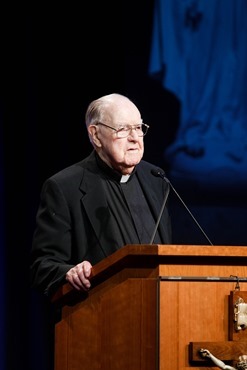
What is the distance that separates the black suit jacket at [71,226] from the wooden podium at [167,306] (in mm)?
381

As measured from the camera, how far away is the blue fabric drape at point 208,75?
489 cm

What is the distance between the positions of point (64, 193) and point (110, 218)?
0.64ft

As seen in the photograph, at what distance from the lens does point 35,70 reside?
15.5 feet

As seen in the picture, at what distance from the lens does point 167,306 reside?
2.38 m

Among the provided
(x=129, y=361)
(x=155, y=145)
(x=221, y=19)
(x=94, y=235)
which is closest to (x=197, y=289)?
(x=129, y=361)

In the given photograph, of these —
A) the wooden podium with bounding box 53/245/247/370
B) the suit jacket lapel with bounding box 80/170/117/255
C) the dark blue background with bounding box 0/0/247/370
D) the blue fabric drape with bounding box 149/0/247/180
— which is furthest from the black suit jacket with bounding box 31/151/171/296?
the blue fabric drape with bounding box 149/0/247/180

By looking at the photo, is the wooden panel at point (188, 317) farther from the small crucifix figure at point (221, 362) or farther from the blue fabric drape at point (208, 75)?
the blue fabric drape at point (208, 75)

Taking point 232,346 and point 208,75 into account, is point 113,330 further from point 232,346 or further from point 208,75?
point 208,75

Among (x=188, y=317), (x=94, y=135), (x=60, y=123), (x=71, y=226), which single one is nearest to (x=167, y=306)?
(x=188, y=317)

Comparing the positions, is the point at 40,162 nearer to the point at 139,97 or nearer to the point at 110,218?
the point at 139,97

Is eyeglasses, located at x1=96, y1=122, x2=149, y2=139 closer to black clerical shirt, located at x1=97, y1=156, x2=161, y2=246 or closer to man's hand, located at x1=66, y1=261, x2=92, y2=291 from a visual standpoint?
black clerical shirt, located at x1=97, y1=156, x2=161, y2=246

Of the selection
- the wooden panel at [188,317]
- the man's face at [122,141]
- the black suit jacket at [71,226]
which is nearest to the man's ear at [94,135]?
the man's face at [122,141]

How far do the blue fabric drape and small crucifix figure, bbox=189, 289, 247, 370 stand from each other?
8.25ft

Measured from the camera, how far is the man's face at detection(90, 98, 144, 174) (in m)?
3.26
